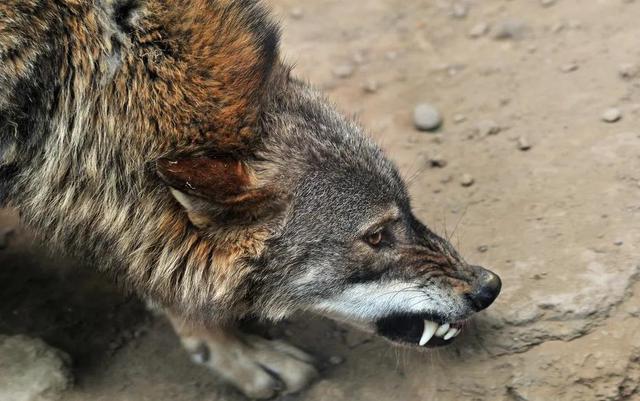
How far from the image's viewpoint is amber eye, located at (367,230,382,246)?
4449 mm

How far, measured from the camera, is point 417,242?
4.60 metres

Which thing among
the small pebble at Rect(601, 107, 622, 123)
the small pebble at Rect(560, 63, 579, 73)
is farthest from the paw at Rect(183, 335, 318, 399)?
the small pebble at Rect(560, 63, 579, 73)

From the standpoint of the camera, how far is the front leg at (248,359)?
4.91 m

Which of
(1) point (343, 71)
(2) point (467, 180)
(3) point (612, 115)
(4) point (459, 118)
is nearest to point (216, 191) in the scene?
(2) point (467, 180)

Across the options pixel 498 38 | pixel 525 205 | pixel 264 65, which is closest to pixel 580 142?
pixel 525 205

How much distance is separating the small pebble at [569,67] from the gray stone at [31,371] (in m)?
4.13

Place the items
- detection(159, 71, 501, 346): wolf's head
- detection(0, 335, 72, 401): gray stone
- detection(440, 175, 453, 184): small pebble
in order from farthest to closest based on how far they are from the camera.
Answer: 1. detection(440, 175, 453, 184): small pebble
2. detection(0, 335, 72, 401): gray stone
3. detection(159, 71, 501, 346): wolf's head

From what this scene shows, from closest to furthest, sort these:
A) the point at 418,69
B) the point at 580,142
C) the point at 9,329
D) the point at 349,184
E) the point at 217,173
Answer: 1. the point at 217,173
2. the point at 349,184
3. the point at 9,329
4. the point at 580,142
5. the point at 418,69

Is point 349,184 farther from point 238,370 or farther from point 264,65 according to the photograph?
point 238,370

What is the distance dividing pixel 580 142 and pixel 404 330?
2.01 meters

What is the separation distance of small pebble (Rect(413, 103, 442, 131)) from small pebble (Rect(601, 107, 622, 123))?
1.22 metres

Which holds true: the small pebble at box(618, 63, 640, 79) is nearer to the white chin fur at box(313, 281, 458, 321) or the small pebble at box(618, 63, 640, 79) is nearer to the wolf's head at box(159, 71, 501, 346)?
the wolf's head at box(159, 71, 501, 346)

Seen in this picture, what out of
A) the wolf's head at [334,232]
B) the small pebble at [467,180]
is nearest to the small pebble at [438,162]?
the small pebble at [467,180]

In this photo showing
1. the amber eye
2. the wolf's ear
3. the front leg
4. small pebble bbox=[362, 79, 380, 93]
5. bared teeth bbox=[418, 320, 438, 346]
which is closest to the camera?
the wolf's ear
